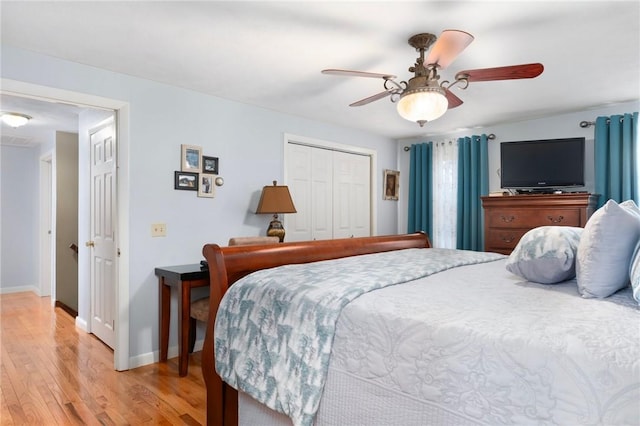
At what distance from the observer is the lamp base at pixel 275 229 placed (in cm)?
380

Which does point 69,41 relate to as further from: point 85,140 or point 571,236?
point 571,236

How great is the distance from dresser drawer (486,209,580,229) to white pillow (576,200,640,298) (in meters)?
2.59

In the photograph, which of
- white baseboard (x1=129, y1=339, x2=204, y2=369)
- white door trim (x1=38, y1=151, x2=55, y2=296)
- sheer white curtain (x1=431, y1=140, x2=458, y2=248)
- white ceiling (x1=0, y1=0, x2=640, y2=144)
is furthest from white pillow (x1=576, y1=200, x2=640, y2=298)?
white door trim (x1=38, y1=151, x2=55, y2=296)

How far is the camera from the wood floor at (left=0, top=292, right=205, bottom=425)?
2240mm

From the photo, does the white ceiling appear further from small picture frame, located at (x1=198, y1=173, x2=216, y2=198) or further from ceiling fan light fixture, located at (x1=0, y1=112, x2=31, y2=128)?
ceiling fan light fixture, located at (x1=0, y1=112, x2=31, y2=128)

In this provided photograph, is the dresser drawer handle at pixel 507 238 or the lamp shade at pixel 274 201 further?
the dresser drawer handle at pixel 507 238

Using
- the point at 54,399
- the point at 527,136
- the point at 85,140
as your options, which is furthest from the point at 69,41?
the point at 527,136

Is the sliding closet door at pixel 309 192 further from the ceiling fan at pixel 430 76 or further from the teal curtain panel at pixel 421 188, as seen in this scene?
the ceiling fan at pixel 430 76

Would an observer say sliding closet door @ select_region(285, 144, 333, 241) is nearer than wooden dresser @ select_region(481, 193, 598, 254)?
No

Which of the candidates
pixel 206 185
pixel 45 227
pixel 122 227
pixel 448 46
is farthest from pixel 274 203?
pixel 45 227

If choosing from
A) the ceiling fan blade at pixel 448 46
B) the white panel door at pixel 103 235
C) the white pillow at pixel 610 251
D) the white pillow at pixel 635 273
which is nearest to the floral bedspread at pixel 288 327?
the white pillow at pixel 610 251

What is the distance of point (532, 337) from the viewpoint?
1007 millimetres

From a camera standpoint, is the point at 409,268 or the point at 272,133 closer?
the point at 409,268

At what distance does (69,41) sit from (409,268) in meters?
2.55
